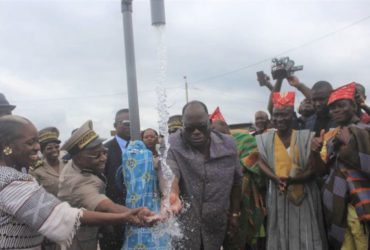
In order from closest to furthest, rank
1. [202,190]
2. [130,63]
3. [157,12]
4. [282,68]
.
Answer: [157,12] < [130,63] < [202,190] < [282,68]

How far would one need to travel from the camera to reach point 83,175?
11.2 feet

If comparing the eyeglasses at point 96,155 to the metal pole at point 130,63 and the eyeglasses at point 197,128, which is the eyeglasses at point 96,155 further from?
the eyeglasses at point 197,128

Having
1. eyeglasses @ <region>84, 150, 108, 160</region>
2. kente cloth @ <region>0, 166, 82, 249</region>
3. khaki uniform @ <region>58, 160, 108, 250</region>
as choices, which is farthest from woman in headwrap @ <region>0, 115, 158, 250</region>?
eyeglasses @ <region>84, 150, 108, 160</region>

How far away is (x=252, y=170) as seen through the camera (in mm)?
4730

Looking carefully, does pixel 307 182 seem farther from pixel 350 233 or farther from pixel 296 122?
pixel 296 122

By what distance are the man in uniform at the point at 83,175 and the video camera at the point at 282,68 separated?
2.98 metres

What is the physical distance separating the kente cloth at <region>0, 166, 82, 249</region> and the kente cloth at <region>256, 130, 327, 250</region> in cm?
251

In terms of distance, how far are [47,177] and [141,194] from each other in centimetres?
182

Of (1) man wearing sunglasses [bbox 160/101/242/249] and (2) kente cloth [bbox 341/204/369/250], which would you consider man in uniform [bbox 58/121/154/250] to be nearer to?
(1) man wearing sunglasses [bbox 160/101/242/249]

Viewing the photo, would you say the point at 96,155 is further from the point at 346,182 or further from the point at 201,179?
the point at 346,182

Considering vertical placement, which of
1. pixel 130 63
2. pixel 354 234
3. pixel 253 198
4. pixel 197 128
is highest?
pixel 130 63

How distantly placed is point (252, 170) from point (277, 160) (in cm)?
37

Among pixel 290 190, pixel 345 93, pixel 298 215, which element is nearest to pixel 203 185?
pixel 290 190

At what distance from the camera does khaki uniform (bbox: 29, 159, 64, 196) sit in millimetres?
4633
